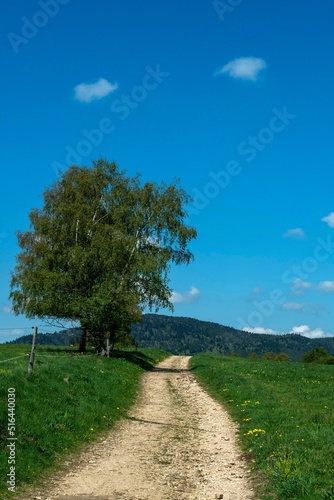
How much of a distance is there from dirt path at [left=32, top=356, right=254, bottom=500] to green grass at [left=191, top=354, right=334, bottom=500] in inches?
22.7

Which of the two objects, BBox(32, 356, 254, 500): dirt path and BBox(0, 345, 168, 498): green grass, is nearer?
BBox(32, 356, 254, 500): dirt path

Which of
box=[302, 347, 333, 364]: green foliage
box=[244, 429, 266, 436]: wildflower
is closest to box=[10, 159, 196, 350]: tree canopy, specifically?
box=[244, 429, 266, 436]: wildflower

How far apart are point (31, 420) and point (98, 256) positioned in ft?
93.6

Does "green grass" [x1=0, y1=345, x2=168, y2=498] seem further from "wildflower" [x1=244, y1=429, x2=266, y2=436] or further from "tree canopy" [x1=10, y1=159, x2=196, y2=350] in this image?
"tree canopy" [x1=10, y1=159, x2=196, y2=350]

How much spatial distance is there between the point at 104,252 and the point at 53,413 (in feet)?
87.7

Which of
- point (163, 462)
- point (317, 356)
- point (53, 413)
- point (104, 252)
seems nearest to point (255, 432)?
point (163, 462)

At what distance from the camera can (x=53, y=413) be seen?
1686 cm

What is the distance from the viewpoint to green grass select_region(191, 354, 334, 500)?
1090 centimetres

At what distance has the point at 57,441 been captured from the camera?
14828 millimetres

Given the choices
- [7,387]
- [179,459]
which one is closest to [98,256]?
[7,387]

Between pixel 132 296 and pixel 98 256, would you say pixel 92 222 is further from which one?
pixel 132 296

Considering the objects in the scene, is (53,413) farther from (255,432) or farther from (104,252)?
(104,252)

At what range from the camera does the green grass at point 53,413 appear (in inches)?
505

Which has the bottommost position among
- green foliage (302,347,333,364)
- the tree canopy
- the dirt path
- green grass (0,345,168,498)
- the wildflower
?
the dirt path
